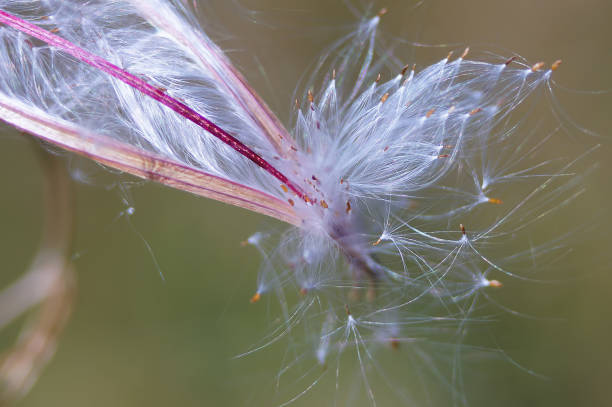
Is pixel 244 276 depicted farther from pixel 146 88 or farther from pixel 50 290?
pixel 146 88

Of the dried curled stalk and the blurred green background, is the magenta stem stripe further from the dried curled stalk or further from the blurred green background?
the blurred green background

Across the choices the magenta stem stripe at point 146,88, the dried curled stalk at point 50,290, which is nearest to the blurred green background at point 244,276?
the dried curled stalk at point 50,290

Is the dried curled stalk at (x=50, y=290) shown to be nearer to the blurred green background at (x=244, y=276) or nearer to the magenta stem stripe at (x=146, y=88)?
the magenta stem stripe at (x=146, y=88)

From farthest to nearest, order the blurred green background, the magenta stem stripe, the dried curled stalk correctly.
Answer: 1. the blurred green background
2. the dried curled stalk
3. the magenta stem stripe

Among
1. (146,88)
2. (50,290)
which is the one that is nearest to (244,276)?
(50,290)

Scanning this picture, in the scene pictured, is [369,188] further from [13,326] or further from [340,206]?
[13,326]

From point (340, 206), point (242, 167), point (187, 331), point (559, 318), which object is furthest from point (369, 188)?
point (187, 331)

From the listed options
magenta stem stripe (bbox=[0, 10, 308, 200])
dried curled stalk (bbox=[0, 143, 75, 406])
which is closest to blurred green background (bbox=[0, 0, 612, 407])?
dried curled stalk (bbox=[0, 143, 75, 406])
